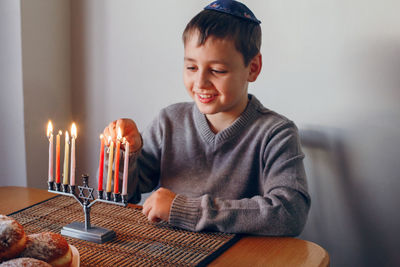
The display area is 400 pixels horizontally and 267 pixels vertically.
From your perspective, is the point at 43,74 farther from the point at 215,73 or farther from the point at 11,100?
the point at 215,73

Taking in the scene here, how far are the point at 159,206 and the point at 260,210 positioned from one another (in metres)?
0.23

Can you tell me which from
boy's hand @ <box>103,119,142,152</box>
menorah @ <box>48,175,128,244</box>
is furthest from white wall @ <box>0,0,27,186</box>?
menorah @ <box>48,175,128,244</box>

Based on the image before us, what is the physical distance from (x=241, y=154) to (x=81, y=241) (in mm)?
511

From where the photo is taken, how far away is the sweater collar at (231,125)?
1176 mm

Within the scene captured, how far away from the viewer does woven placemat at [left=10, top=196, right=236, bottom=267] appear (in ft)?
2.55

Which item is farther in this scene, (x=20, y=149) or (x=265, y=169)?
(x=20, y=149)

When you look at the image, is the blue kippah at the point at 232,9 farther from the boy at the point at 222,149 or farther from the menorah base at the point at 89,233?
the menorah base at the point at 89,233

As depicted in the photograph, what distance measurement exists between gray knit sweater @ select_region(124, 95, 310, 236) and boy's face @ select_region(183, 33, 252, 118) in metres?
0.10

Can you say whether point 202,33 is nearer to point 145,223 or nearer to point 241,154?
point 241,154

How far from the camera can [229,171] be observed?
3.84ft

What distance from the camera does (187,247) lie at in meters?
0.84

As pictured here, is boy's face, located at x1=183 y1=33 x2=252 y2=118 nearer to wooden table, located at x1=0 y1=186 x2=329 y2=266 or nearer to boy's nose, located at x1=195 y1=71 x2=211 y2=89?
boy's nose, located at x1=195 y1=71 x2=211 y2=89

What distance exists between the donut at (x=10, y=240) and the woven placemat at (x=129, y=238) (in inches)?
4.8

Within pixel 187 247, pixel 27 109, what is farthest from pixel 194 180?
pixel 27 109
